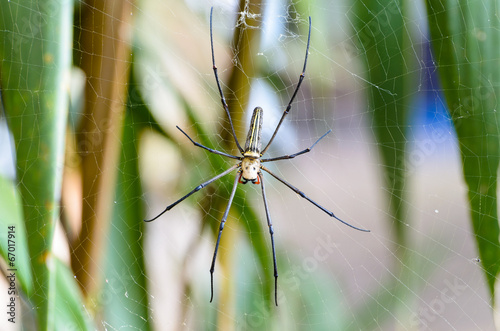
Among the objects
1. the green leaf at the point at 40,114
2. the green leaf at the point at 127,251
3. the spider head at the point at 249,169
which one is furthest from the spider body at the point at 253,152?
the green leaf at the point at 40,114

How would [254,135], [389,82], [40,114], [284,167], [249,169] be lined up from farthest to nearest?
1. [284,167]
2. [249,169]
3. [254,135]
4. [389,82]
5. [40,114]

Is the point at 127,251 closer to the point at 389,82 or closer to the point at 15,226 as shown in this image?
the point at 15,226

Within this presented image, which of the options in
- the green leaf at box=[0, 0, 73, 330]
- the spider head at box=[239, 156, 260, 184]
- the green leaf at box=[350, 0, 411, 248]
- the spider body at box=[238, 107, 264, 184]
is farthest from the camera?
the spider head at box=[239, 156, 260, 184]

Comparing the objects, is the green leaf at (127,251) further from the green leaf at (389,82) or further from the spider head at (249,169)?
the green leaf at (389,82)

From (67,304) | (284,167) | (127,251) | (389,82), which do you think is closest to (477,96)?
(389,82)

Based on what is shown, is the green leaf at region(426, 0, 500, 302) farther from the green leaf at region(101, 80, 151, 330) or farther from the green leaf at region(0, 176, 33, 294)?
the green leaf at region(0, 176, 33, 294)

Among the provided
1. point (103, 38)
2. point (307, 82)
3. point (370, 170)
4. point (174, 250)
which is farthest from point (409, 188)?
point (103, 38)

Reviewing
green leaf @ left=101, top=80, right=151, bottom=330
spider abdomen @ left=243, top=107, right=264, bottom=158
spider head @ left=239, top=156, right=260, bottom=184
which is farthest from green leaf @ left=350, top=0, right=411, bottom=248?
green leaf @ left=101, top=80, right=151, bottom=330
